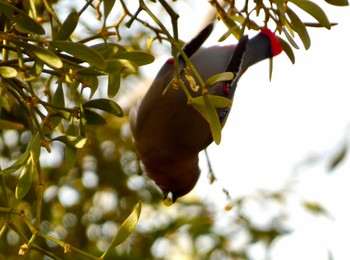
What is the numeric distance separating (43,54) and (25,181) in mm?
138

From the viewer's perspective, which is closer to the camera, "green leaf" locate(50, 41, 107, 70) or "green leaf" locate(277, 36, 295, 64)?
"green leaf" locate(50, 41, 107, 70)

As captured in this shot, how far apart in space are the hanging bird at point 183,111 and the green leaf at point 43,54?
1.01 ft

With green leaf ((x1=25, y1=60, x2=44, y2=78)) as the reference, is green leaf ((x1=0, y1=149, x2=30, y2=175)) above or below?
below

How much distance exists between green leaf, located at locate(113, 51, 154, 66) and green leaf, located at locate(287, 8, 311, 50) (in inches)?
5.8

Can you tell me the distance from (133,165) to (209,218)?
191 millimetres

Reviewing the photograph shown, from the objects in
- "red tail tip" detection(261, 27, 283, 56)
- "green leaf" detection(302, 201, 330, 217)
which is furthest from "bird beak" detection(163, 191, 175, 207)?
"green leaf" detection(302, 201, 330, 217)

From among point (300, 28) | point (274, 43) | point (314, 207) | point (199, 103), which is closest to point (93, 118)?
point (199, 103)

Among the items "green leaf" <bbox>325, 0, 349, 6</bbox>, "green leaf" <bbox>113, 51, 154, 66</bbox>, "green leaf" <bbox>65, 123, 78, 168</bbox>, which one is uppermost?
"green leaf" <bbox>325, 0, 349, 6</bbox>

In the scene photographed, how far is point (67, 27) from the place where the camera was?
0.94 m

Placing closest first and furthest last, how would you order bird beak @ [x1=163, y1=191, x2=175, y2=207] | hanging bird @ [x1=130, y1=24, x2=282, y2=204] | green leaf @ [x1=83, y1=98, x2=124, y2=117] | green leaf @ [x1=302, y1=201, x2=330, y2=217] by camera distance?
green leaf @ [x1=83, y1=98, x2=124, y2=117]
hanging bird @ [x1=130, y1=24, x2=282, y2=204]
bird beak @ [x1=163, y1=191, x2=175, y2=207]
green leaf @ [x1=302, y1=201, x2=330, y2=217]

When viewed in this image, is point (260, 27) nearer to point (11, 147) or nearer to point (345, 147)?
point (11, 147)

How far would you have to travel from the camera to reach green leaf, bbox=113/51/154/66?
96 centimetres

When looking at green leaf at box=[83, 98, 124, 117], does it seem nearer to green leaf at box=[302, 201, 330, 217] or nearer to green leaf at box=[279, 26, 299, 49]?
green leaf at box=[279, 26, 299, 49]

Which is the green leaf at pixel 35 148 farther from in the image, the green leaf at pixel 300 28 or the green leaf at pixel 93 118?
the green leaf at pixel 300 28
